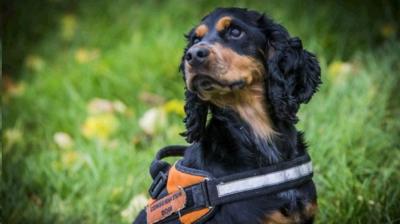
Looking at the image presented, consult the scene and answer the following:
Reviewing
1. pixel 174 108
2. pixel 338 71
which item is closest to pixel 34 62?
pixel 174 108

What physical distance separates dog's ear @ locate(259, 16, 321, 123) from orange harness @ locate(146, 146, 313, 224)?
269 mm

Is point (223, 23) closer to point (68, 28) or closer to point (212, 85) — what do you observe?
point (212, 85)

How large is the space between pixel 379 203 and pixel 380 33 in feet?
9.34

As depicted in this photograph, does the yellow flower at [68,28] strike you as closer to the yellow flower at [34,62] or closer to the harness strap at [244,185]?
the yellow flower at [34,62]

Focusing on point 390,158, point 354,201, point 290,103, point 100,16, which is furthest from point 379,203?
point 100,16

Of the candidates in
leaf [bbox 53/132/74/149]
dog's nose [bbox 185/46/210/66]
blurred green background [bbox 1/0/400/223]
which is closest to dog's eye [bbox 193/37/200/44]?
dog's nose [bbox 185/46/210/66]

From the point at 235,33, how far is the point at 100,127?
272 cm

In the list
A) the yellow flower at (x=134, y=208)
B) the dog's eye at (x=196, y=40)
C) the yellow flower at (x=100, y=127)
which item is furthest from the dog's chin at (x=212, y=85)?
the yellow flower at (x=100, y=127)

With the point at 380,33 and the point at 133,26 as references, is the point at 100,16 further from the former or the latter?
the point at 380,33

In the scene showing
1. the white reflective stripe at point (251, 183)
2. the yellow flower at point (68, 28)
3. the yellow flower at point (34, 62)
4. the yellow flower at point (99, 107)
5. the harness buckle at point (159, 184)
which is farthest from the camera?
the yellow flower at point (68, 28)

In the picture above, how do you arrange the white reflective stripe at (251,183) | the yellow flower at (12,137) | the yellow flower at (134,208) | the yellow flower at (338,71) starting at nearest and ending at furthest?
the white reflective stripe at (251,183) < the yellow flower at (134,208) < the yellow flower at (338,71) < the yellow flower at (12,137)

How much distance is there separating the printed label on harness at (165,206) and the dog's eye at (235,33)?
77 centimetres

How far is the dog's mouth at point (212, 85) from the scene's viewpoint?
10.4ft

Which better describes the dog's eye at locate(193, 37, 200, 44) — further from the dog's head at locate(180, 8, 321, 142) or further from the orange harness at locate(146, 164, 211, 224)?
the orange harness at locate(146, 164, 211, 224)
